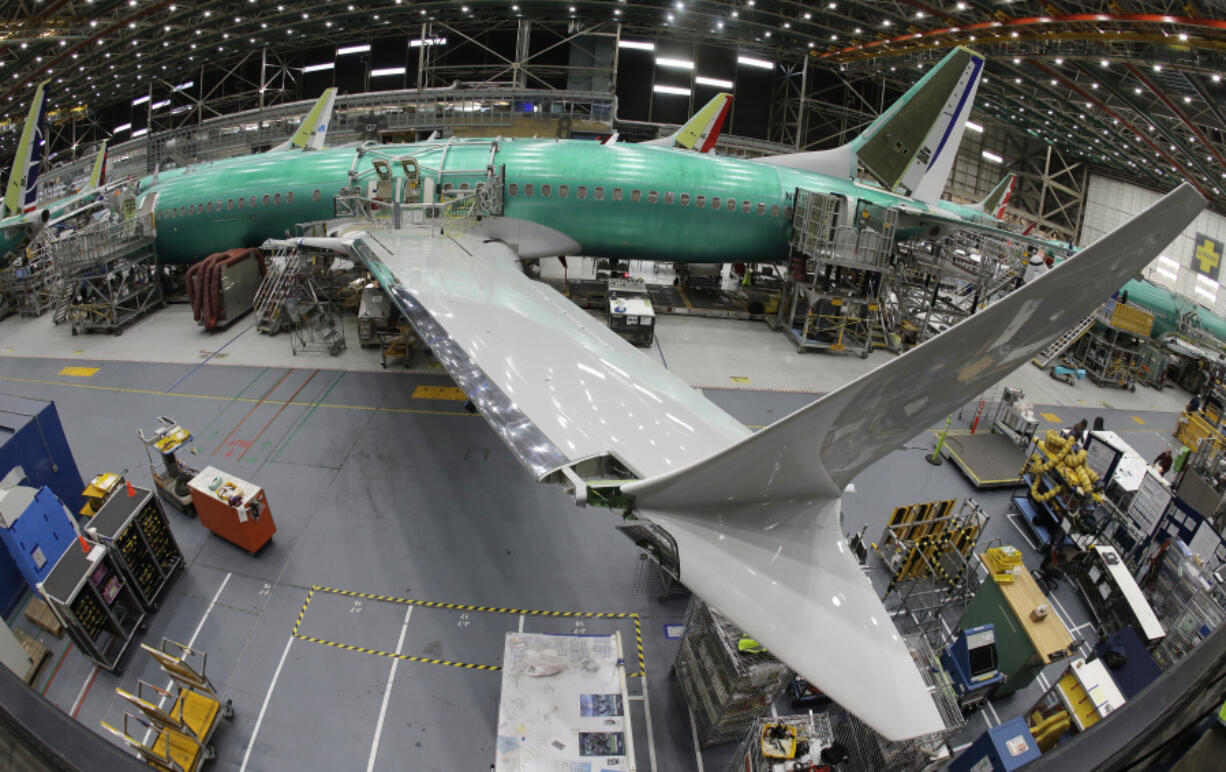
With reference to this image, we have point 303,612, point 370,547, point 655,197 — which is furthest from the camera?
point 655,197

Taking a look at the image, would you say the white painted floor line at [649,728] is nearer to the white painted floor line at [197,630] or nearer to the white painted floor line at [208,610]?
the white painted floor line at [197,630]

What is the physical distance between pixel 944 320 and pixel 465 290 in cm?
1668

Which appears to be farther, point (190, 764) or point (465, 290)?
point (465, 290)

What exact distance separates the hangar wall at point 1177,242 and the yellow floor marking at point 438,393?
35.3 metres

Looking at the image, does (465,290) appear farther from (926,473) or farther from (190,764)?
(926,473)

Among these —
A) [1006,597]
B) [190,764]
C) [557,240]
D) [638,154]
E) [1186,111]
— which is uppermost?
[1186,111]

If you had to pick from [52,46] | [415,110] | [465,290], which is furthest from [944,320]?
[52,46]

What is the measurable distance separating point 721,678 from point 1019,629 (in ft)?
14.1

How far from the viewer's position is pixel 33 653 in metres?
8.08

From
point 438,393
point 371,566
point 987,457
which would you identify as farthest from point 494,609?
point 987,457

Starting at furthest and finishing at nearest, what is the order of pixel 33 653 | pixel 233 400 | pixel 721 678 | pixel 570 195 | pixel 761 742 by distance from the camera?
pixel 570 195
pixel 233 400
pixel 33 653
pixel 721 678
pixel 761 742

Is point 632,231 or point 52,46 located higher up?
point 52,46

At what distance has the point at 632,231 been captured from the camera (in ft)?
64.4

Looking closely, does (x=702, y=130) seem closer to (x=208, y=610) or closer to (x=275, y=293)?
(x=275, y=293)
